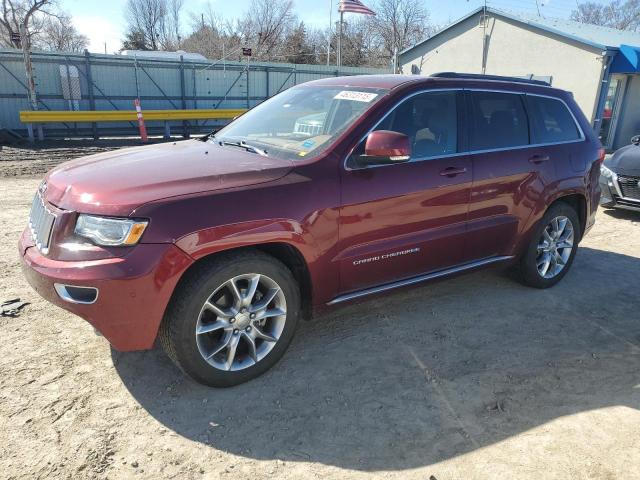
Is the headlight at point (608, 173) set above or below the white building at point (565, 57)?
below

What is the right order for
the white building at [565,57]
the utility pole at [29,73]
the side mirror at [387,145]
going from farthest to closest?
the white building at [565,57]
the utility pole at [29,73]
the side mirror at [387,145]

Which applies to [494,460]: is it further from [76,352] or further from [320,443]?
[76,352]

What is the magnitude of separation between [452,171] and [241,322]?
76.4 inches

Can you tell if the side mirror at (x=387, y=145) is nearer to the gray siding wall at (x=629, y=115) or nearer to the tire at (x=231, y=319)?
the tire at (x=231, y=319)

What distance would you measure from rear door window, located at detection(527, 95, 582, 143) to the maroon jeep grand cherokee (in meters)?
0.02

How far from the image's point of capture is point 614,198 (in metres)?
7.77

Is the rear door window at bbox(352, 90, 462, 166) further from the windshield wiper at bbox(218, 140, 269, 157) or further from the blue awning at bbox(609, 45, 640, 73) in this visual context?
the blue awning at bbox(609, 45, 640, 73)

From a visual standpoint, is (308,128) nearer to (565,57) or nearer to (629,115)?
(565,57)

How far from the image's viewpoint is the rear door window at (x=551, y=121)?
454cm

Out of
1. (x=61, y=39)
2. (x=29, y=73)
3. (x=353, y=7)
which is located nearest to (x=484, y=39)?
(x=353, y=7)

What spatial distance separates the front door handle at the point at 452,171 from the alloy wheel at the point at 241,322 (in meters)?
1.55

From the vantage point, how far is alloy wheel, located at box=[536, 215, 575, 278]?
476cm

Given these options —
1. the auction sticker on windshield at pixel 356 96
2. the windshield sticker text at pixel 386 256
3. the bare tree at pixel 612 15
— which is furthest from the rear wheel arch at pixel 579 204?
the bare tree at pixel 612 15

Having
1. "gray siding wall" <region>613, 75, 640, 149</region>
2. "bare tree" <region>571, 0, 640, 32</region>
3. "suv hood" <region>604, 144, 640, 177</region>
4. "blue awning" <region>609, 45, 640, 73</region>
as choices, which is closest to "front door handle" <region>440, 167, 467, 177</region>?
"suv hood" <region>604, 144, 640, 177</region>
